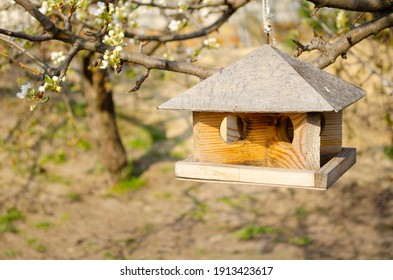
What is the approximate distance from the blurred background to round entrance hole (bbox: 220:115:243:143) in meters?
1.94

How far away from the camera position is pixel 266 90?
273 cm

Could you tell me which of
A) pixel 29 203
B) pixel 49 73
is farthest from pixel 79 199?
pixel 49 73

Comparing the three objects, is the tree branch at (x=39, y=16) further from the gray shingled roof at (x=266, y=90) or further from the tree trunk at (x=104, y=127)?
the tree trunk at (x=104, y=127)

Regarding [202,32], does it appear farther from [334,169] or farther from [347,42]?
[334,169]

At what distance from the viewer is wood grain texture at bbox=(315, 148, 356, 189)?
8.87ft

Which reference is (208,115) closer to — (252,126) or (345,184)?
(252,126)

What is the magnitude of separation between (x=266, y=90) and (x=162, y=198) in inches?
192

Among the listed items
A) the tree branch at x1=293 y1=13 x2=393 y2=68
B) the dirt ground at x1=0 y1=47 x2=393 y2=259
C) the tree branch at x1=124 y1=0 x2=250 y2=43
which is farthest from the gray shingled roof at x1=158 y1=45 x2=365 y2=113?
the dirt ground at x1=0 y1=47 x2=393 y2=259

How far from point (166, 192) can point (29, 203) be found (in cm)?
176

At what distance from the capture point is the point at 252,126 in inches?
125

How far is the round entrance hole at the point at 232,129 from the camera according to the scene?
3.27 m

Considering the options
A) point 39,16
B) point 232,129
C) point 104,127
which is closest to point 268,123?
point 232,129

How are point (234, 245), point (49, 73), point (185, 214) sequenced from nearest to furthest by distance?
point (49, 73) < point (234, 245) < point (185, 214)

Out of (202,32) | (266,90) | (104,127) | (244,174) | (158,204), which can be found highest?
(202,32)
